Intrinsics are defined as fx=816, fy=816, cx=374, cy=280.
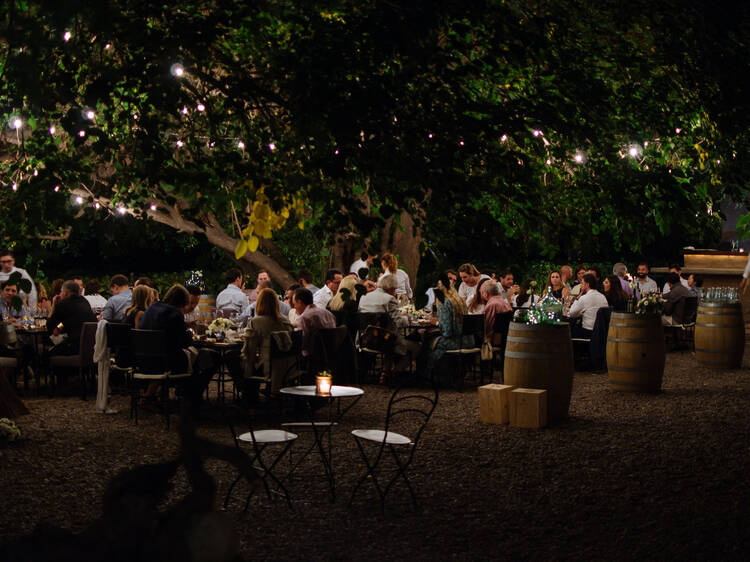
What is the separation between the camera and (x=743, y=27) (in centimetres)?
503

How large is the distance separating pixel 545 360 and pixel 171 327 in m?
3.49

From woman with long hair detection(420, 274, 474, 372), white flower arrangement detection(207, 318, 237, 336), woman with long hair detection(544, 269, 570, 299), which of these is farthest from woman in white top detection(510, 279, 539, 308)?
white flower arrangement detection(207, 318, 237, 336)

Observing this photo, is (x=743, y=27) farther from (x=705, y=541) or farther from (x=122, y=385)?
(x=122, y=385)

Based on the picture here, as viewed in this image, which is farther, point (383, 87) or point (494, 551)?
point (494, 551)

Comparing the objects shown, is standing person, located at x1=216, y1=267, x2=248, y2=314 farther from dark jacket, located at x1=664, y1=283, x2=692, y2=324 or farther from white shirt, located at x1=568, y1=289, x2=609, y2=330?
dark jacket, located at x1=664, y1=283, x2=692, y2=324

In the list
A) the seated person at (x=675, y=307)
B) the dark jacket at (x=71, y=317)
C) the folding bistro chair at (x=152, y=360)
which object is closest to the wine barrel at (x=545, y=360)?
the folding bistro chair at (x=152, y=360)

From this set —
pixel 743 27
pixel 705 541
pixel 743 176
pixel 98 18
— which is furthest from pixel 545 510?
pixel 98 18

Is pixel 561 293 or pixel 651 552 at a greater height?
pixel 561 293

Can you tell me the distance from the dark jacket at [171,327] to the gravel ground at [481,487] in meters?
0.64

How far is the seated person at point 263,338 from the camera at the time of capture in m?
7.80

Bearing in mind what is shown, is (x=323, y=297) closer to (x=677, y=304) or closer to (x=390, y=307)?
(x=390, y=307)

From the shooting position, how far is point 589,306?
1124cm

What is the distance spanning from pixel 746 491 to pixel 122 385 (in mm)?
7101

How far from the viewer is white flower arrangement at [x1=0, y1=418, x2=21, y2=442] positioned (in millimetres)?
6676
